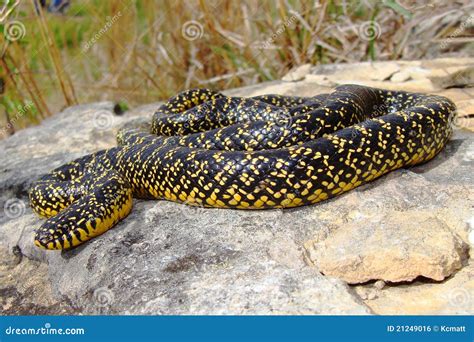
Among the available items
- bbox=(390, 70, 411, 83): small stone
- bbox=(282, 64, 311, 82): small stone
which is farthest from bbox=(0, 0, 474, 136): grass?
bbox=(390, 70, 411, 83): small stone

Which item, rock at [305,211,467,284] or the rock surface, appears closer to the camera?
the rock surface

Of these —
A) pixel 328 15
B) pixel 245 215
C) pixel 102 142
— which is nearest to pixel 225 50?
pixel 328 15

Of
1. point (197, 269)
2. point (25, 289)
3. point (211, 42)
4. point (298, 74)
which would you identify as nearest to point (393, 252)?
point (197, 269)

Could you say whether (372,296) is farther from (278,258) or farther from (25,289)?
(25,289)

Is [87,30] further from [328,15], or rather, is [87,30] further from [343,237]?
[343,237]

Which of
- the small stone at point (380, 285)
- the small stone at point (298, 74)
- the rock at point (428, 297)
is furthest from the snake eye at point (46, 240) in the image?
the small stone at point (298, 74)

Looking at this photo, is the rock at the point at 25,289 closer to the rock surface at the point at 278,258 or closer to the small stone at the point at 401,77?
the rock surface at the point at 278,258

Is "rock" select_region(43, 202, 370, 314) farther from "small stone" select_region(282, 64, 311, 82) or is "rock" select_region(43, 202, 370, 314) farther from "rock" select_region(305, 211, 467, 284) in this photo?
"small stone" select_region(282, 64, 311, 82)
